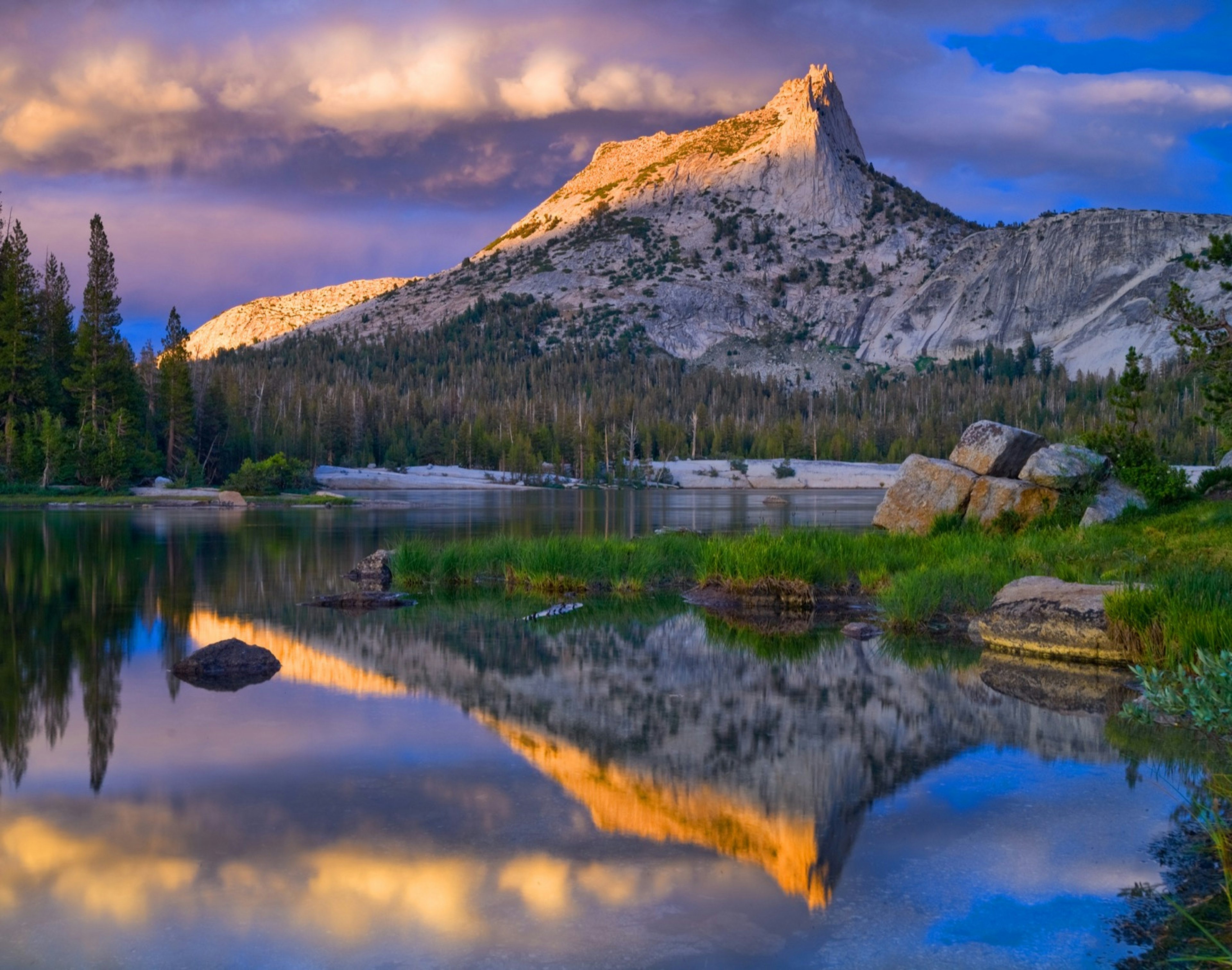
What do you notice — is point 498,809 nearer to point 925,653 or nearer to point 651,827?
point 651,827

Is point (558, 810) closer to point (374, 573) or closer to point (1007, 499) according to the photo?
point (374, 573)

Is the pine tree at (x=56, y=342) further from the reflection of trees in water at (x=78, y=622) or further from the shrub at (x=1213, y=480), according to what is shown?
the shrub at (x=1213, y=480)

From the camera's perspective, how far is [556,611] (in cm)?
2206

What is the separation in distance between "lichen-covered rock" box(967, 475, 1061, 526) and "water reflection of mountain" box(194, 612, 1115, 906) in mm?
11902

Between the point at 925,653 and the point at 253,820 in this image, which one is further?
the point at 925,653

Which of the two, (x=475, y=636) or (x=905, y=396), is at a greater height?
(x=905, y=396)

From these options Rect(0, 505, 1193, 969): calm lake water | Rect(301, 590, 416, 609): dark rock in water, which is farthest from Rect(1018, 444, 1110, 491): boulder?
Rect(301, 590, 416, 609): dark rock in water

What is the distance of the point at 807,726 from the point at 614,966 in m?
6.66

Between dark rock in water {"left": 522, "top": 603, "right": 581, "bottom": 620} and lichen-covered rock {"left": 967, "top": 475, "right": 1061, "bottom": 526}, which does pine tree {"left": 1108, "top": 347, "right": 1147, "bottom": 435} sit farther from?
dark rock in water {"left": 522, "top": 603, "right": 581, "bottom": 620}

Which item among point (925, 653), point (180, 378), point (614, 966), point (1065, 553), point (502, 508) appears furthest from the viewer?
point (180, 378)

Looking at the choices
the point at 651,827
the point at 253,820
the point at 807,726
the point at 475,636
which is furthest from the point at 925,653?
the point at 253,820

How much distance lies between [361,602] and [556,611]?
4.38 meters

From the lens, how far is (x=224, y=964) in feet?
21.8

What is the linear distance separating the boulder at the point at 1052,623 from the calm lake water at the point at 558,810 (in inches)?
40.0
